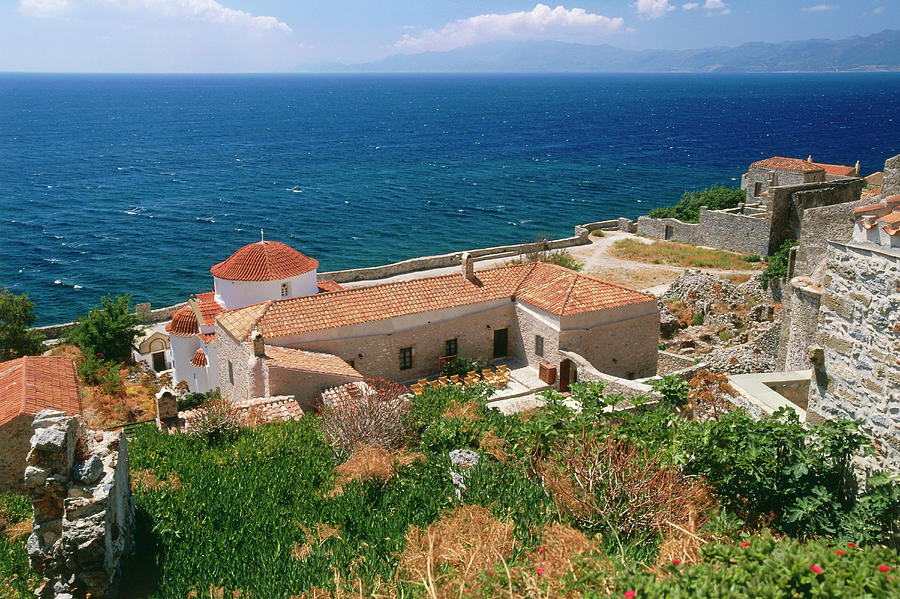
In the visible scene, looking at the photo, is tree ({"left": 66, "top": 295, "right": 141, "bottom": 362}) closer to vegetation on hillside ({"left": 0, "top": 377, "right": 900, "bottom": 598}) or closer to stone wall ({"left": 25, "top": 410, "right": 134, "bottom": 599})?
vegetation on hillside ({"left": 0, "top": 377, "right": 900, "bottom": 598})

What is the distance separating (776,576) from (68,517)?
7981mm

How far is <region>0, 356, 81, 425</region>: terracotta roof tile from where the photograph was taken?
14.2 meters

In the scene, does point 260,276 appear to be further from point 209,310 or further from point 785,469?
point 785,469

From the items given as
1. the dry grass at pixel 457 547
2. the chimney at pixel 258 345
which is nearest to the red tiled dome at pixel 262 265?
the chimney at pixel 258 345

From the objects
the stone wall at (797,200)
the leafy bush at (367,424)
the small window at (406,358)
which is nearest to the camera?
the leafy bush at (367,424)

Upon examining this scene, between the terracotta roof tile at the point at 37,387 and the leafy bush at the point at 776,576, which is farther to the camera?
the terracotta roof tile at the point at 37,387

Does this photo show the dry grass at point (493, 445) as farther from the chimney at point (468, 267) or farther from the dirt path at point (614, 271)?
the dirt path at point (614, 271)

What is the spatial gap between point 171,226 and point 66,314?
2237 cm

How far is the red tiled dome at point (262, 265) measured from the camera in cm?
2455

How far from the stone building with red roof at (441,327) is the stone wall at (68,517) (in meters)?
10.1

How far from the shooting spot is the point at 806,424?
381 inches

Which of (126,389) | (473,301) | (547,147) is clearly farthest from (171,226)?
(547,147)

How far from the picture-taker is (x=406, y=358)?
73.5ft

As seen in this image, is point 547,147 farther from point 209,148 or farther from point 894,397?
point 894,397
